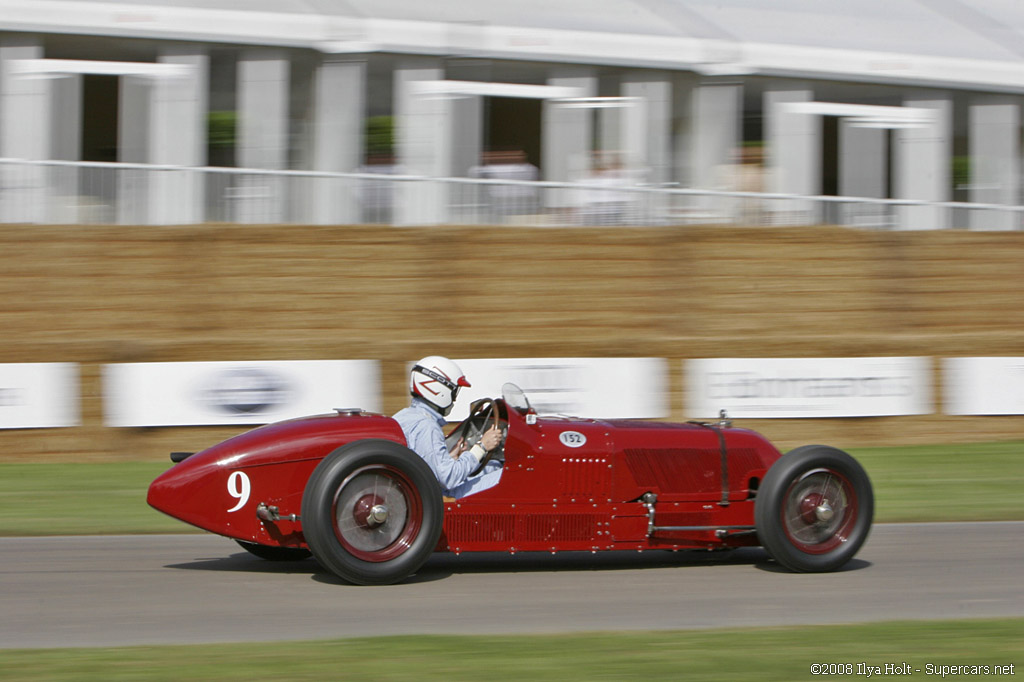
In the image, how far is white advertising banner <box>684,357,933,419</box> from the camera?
475 inches

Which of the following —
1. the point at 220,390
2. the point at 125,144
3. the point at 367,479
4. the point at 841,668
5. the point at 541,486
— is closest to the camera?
the point at 841,668

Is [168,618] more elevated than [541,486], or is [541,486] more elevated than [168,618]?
[541,486]

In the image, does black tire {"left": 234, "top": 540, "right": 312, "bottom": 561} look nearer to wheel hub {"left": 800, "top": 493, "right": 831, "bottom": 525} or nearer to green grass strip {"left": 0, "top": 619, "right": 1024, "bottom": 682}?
green grass strip {"left": 0, "top": 619, "right": 1024, "bottom": 682}

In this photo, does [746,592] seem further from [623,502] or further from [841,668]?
[841,668]

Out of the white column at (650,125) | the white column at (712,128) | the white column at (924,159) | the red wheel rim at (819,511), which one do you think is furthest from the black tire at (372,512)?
the white column at (924,159)

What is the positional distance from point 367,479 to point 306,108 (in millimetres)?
8346

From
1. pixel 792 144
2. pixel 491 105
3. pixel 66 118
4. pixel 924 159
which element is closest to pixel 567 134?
pixel 491 105

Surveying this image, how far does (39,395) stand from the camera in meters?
10.9

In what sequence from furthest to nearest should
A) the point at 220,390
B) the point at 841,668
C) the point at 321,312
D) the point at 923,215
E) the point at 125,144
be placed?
the point at 923,215 → the point at 125,144 → the point at 321,312 → the point at 220,390 → the point at 841,668

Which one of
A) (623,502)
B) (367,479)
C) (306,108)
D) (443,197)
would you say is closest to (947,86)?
(443,197)

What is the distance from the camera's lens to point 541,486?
21.3 ft

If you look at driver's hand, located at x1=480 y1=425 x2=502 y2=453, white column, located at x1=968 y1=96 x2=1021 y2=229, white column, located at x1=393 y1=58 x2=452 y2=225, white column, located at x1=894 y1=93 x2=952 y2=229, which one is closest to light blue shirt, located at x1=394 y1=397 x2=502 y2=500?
driver's hand, located at x1=480 y1=425 x2=502 y2=453

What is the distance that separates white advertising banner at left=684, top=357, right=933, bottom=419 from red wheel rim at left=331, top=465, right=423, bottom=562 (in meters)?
6.25

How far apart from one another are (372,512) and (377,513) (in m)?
0.03
